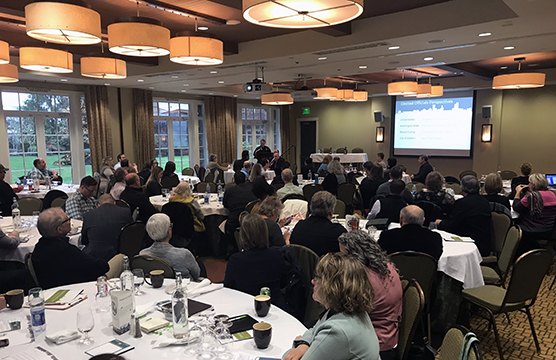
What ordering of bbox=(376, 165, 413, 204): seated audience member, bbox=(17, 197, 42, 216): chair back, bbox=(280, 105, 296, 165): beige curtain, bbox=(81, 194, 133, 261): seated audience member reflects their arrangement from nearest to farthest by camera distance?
bbox=(81, 194, 133, 261): seated audience member < bbox=(376, 165, 413, 204): seated audience member < bbox=(17, 197, 42, 216): chair back < bbox=(280, 105, 296, 165): beige curtain

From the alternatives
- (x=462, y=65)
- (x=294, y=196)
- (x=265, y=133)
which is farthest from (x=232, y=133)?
(x=294, y=196)

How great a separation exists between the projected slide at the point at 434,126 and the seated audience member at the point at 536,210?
28.0 feet

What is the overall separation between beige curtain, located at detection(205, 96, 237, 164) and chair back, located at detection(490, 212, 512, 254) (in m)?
11.2

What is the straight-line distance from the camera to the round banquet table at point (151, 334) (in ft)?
6.24

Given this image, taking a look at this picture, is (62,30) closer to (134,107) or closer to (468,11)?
(468,11)

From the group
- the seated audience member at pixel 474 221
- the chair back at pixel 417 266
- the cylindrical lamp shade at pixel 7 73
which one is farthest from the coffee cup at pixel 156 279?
the cylindrical lamp shade at pixel 7 73

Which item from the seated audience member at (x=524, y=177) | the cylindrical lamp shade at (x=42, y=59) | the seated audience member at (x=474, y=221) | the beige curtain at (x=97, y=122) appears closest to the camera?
the seated audience member at (x=474, y=221)

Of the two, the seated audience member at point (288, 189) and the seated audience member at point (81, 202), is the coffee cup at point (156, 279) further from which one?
the seated audience member at point (288, 189)

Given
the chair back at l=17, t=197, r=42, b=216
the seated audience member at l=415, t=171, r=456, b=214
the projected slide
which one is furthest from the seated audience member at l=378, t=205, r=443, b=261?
the projected slide

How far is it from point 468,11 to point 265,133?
13021mm

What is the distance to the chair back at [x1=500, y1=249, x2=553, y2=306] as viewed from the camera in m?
3.08

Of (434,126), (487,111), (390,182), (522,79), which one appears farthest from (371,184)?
(434,126)

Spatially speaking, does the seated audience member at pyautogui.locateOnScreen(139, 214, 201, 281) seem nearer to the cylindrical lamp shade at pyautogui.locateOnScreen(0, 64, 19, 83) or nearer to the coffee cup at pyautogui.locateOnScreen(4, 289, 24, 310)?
the coffee cup at pyautogui.locateOnScreen(4, 289, 24, 310)

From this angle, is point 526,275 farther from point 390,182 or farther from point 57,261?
point 57,261
